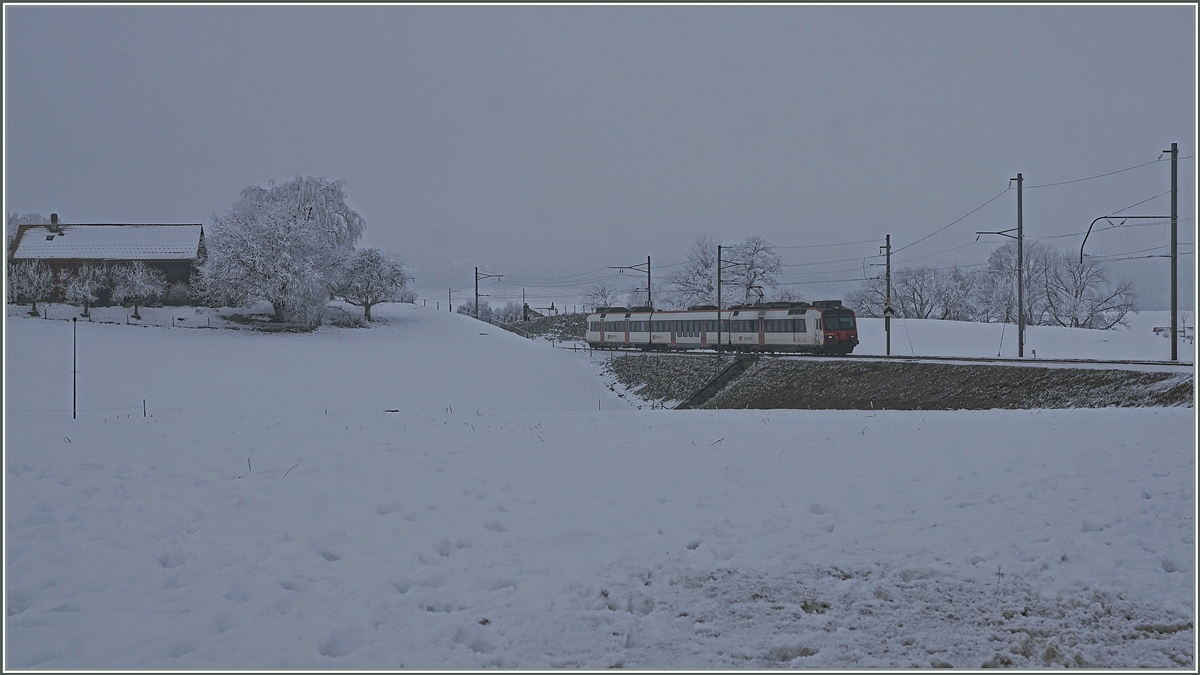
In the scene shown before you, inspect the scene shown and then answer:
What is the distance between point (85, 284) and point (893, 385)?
57.5m

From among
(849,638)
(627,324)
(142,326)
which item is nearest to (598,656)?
(849,638)

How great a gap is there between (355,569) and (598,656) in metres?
2.59

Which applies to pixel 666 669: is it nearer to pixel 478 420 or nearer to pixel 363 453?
pixel 363 453

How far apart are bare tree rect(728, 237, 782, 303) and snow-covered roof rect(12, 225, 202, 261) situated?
2075 inches

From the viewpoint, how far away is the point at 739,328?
47.3 metres

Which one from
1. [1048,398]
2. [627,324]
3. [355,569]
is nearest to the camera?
[355,569]

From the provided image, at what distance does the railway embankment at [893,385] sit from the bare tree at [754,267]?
115ft

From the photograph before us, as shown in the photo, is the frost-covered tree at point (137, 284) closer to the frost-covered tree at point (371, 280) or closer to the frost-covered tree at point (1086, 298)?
the frost-covered tree at point (371, 280)

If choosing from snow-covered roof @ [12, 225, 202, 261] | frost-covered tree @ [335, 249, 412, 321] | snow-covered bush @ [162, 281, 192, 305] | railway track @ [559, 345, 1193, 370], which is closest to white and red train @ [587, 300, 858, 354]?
railway track @ [559, 345, 1193, 370]

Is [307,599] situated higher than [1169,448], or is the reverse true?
[1169,448]

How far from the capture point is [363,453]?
432 inches

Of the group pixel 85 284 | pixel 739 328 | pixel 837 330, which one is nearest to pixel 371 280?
pixel 85 284

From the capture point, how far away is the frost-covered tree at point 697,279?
8019cm

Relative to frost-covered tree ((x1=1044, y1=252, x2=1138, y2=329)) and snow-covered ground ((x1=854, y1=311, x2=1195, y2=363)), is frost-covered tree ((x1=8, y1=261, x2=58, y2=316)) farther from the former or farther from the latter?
frost-covered tree ((x1=1044, y1=252, x2=1138, y2=329))
